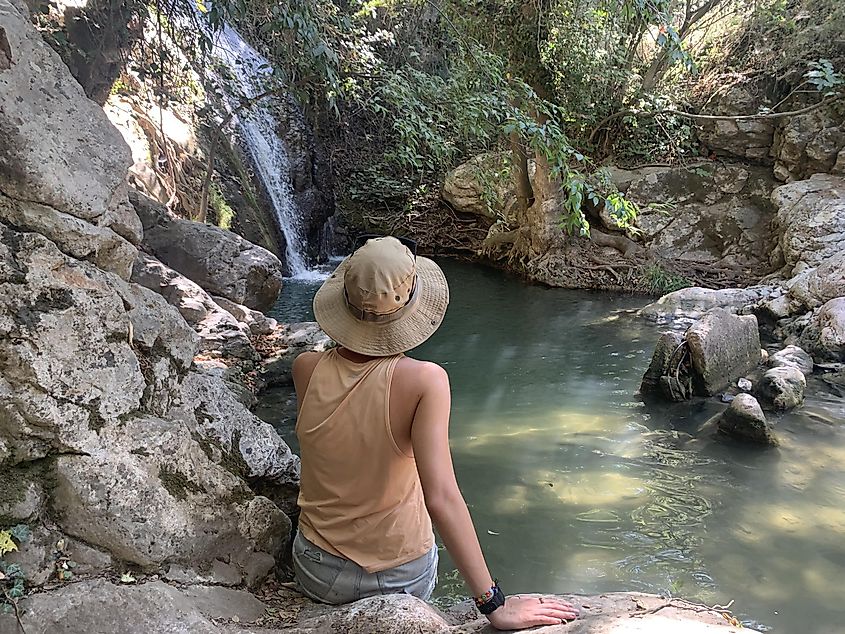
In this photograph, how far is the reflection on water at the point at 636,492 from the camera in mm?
3822

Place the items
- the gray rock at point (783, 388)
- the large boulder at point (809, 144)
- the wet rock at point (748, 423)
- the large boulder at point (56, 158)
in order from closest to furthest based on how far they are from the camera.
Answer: the large boulder at point (56, 158)
the wet rock at point (748, 423)
the gray rock at point (783, 388)
the large boulder at point (809, 144)

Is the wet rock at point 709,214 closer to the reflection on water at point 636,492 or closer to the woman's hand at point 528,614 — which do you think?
the reflection on water at point 636,492

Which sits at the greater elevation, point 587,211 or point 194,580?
point 587,211

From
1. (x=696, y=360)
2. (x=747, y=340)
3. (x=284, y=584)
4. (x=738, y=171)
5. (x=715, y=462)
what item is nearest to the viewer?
(x=284, y=584)

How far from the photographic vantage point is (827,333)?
783 centimetres

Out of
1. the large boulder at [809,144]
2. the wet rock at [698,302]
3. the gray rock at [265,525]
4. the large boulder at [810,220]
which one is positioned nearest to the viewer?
the gray rock at [265,525]

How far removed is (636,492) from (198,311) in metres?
4.83

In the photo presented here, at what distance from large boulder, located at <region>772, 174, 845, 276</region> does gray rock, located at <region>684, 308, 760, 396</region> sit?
366 cm

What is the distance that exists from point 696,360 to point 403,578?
5367 millimetres

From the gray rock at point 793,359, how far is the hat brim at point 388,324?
6.33 meters

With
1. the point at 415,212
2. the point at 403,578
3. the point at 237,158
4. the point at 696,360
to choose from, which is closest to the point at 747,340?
the point at 696,360

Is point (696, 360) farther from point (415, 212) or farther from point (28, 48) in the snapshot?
point (415, 212)

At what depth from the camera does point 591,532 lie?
430 centimetres

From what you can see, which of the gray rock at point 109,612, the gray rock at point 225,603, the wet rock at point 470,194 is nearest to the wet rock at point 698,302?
the wet rock at point 470,194
